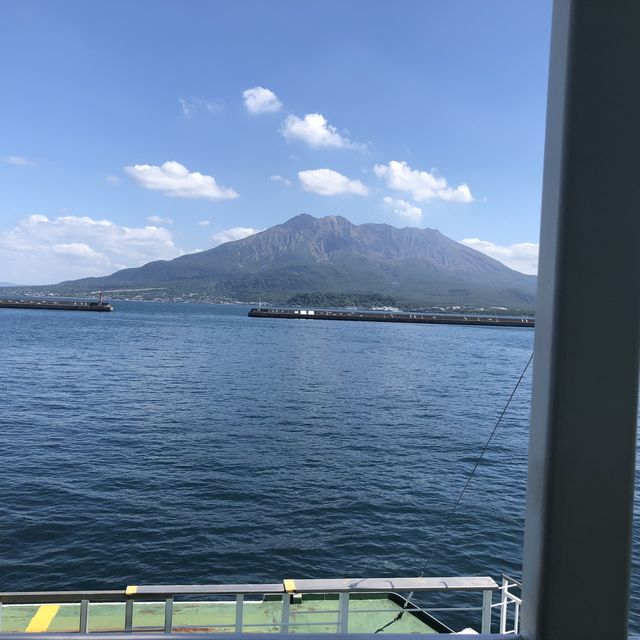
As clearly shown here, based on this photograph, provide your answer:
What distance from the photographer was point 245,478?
10.3m

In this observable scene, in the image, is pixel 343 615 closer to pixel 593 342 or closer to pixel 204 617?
pixel 204 617

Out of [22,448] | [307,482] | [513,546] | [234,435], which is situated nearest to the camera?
[513,546]

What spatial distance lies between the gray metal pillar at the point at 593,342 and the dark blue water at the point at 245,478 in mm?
Result: 6311

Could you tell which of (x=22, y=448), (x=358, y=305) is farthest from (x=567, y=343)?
(x=358, y=305)

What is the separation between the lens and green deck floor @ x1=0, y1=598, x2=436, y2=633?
4.23 metres

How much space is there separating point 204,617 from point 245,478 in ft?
19.5

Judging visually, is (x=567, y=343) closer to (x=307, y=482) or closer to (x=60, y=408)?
(x=307, y=482)

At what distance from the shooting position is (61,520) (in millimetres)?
7934

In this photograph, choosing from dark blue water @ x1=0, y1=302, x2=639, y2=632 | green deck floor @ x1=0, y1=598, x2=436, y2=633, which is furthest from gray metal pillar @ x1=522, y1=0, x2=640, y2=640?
dark blue water @ x1=0, y1=302, x2=639, y2=632

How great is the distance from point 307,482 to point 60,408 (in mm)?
9578

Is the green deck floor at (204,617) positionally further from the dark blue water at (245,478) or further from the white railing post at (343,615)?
the dark blue water at (245,478)

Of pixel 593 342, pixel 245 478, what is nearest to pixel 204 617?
pixel 593 342

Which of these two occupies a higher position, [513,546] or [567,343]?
[567,343]

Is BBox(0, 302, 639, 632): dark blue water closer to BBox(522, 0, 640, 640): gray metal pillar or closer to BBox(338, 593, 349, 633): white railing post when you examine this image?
BBox(338, 593, 349, 633): white railing post
